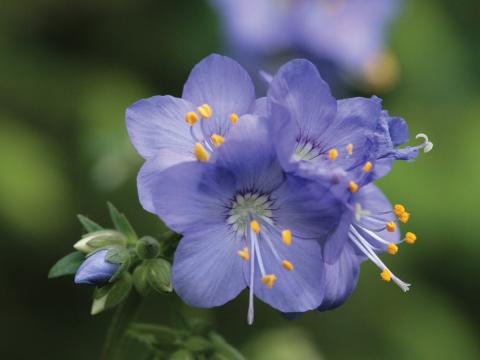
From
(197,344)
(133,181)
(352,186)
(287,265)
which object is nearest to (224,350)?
(197,344)

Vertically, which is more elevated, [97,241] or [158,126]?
[158,126]

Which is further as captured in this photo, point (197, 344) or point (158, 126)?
point (197, 344)

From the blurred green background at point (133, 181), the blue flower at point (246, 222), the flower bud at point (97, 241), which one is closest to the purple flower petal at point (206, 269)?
the blue flower at point (246, 222)

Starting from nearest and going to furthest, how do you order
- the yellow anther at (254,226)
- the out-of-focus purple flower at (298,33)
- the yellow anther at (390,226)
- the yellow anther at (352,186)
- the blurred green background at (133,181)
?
the yellow anther at (352,186) → the yellow anther at (254,226) → the yellow anther at (390,226) → the blurred green background at (133,181) → the out-of-focus purple flower at (298,33)

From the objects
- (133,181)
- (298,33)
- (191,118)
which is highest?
(191,118)

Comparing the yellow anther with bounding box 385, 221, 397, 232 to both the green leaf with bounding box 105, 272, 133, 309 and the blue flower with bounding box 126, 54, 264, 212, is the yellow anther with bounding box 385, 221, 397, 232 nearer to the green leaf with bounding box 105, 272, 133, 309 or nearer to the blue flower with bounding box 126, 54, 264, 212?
the blue flower with bounding box 126, 54, 264, 212

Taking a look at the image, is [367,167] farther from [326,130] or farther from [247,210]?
[247,210]

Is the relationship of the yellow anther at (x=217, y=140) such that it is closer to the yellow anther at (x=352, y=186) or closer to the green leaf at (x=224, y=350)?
the yellow anther at (x=352, y=186)
